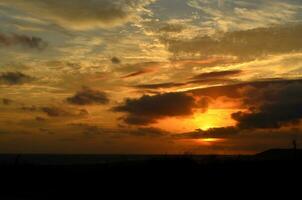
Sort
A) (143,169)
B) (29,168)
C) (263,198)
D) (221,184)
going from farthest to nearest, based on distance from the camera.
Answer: (29,168)
(143,169)
(221,184)
(263,198)

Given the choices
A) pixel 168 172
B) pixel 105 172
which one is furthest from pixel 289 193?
pixel 105 172

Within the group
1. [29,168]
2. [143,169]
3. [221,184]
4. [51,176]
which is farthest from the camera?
[29,168]

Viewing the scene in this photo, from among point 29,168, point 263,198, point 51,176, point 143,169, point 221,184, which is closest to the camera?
point 263,198

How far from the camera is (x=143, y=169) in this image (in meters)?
38.3

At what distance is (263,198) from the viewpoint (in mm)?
31891

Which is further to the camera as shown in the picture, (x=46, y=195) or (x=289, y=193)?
(x=46, y=195)

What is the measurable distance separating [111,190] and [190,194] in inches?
228

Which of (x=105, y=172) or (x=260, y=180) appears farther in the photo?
(x=105, y=172)

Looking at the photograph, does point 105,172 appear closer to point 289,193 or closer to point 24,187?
point 24,187

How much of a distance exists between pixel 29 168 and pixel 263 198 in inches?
904

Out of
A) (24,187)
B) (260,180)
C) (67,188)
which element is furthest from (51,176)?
(260,180)

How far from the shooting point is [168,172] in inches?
1446

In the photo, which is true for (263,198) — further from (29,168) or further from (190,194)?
(29,168)

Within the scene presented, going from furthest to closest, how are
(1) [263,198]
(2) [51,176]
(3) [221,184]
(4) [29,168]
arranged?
(4) [29,168] → (2) [51,176] → (3) [221,184] → (1) [263,198]
